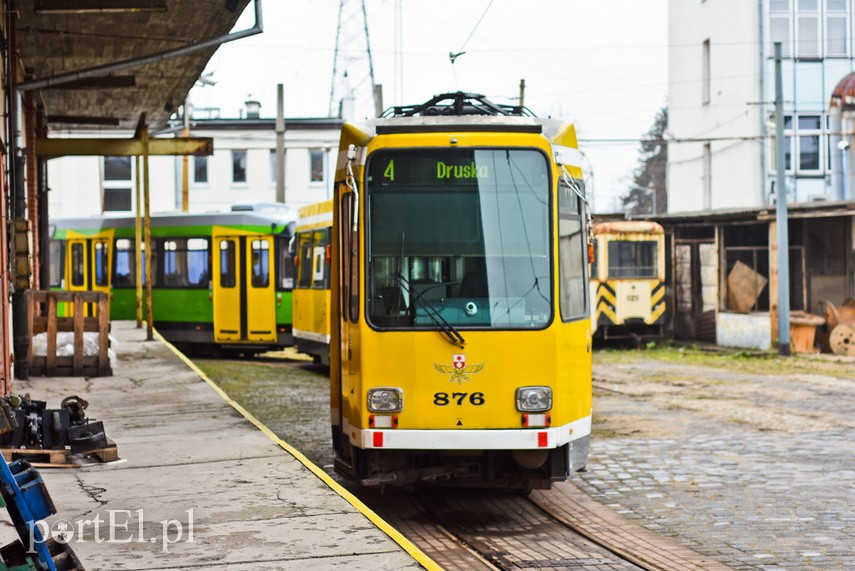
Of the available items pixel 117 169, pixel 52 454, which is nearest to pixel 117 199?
pixel 117 169

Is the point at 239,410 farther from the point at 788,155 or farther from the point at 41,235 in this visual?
the point at 788,155

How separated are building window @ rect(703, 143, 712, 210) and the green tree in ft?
214

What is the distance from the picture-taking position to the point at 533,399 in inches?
380

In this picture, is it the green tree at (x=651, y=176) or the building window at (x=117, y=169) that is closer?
the building window at (x=117, y=169)

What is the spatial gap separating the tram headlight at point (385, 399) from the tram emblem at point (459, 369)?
36 cm

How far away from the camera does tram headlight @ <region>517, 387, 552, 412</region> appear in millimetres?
9625

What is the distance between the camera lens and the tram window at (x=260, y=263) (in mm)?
27547

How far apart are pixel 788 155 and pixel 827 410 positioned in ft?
85.8

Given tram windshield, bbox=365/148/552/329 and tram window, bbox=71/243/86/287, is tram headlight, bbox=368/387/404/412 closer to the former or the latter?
tram windshield, bbox=365/148/552/329

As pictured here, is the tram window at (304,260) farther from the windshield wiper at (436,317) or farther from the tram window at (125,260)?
the windshield wiper at (436,317)

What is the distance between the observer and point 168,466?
9.88 meters

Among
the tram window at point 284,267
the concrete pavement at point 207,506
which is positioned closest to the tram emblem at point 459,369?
the concrete pavement at point 207,506

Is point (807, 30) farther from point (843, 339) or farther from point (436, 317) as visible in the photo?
point (436, 317)

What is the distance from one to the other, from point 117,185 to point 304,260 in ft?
133
